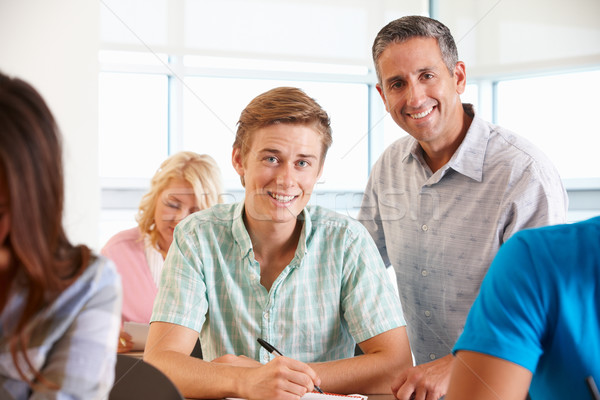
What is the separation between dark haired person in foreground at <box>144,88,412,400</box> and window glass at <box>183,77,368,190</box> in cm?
45

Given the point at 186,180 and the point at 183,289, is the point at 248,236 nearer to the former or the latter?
the point at 183,289

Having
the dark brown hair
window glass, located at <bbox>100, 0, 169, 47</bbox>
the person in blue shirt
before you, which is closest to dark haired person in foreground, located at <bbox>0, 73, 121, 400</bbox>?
the dark brown hair

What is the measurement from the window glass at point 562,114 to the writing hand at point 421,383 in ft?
5.21

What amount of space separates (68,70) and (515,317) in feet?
4.84

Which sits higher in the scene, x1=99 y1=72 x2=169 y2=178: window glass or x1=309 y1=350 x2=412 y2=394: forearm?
x1=99 y1=72 x2=169 y2=178: window glass

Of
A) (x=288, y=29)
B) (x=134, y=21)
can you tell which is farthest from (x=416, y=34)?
(x=134, y=21)

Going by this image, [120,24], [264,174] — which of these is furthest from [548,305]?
[120,24]

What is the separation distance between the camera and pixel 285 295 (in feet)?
2.94

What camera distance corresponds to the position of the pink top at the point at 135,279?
140 cm

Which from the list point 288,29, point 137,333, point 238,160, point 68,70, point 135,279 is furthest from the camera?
point 288,29

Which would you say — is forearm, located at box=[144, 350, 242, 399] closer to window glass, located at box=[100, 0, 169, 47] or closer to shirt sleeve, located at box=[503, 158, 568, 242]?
shirt sleeve, located at box=[503, 158, 568, 242]

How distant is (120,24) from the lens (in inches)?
80.2

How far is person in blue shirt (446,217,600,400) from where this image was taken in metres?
0.44

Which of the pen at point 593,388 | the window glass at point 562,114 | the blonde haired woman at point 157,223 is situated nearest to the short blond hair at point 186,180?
the blonde haired woman at point 157,223
